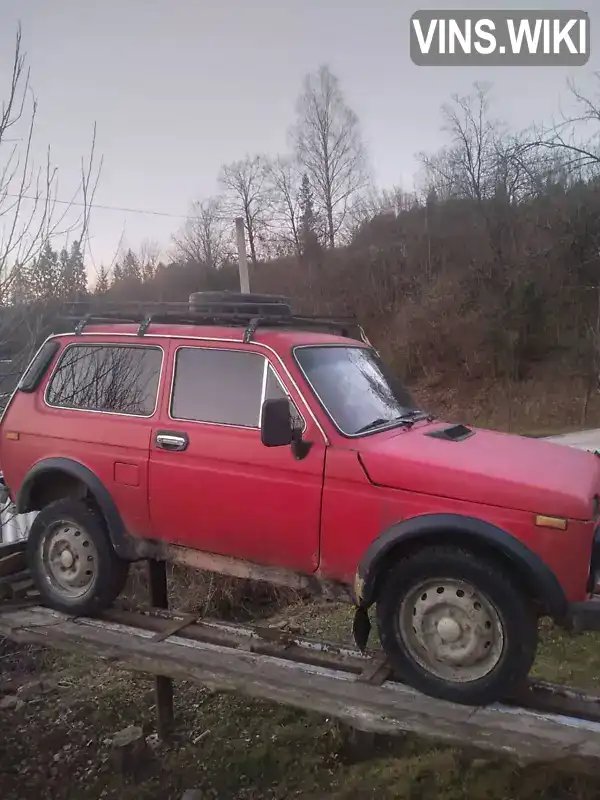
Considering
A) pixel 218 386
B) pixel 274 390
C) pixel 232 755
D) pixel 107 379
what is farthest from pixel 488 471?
pixel 232 755

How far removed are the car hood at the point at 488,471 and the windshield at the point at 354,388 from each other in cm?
21

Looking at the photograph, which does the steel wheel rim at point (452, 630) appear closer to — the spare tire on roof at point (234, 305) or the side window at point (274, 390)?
the side window at point (274, 390)

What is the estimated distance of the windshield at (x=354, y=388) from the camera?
12.1ft

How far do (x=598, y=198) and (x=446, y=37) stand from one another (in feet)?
48.7

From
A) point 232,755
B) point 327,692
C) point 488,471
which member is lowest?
point 232,755

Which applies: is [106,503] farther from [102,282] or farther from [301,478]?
[102,282]

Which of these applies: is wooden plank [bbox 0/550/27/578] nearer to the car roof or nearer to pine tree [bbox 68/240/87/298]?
the car roof

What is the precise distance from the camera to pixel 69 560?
4.37m

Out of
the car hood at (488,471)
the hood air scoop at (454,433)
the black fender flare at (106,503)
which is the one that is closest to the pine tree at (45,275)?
the black fender flare at (106,503)

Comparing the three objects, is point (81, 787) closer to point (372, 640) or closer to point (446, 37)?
point (372, 640)

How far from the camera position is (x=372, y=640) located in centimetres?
641

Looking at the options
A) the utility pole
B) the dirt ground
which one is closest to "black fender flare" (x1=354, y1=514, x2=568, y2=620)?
the dirt ground

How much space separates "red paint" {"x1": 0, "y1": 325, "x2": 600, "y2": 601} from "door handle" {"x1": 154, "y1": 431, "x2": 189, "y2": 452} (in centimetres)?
3

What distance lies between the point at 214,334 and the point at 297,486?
113 cm
